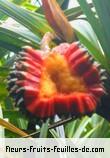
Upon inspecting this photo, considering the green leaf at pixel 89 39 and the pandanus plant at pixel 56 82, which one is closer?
the pandanus plant at pixel 56 82

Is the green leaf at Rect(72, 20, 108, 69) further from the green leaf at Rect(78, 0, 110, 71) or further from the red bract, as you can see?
the red bract

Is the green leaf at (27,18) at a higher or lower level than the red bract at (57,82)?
higher

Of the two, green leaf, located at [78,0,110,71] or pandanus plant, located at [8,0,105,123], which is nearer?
pandanus plant, located at [8,0,105,123]

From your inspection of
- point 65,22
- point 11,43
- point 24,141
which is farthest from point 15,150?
point 65,22

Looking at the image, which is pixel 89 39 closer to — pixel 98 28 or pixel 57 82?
pixel 98 28

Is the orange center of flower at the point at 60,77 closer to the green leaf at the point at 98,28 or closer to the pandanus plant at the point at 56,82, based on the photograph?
the pandanus plant at the point at 56,82

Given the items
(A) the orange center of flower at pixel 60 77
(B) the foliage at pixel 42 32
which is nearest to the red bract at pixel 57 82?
(A) the orange center of flower at pixel 60 77

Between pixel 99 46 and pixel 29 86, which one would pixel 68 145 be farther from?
pixel 29 86

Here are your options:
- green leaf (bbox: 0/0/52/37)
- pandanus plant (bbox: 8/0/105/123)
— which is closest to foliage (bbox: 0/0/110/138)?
green leaf (bbox: 0/0/52/37)

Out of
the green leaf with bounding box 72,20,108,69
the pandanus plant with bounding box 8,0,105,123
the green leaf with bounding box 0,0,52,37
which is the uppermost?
the green leaf with bounding box 0,0,52,37
